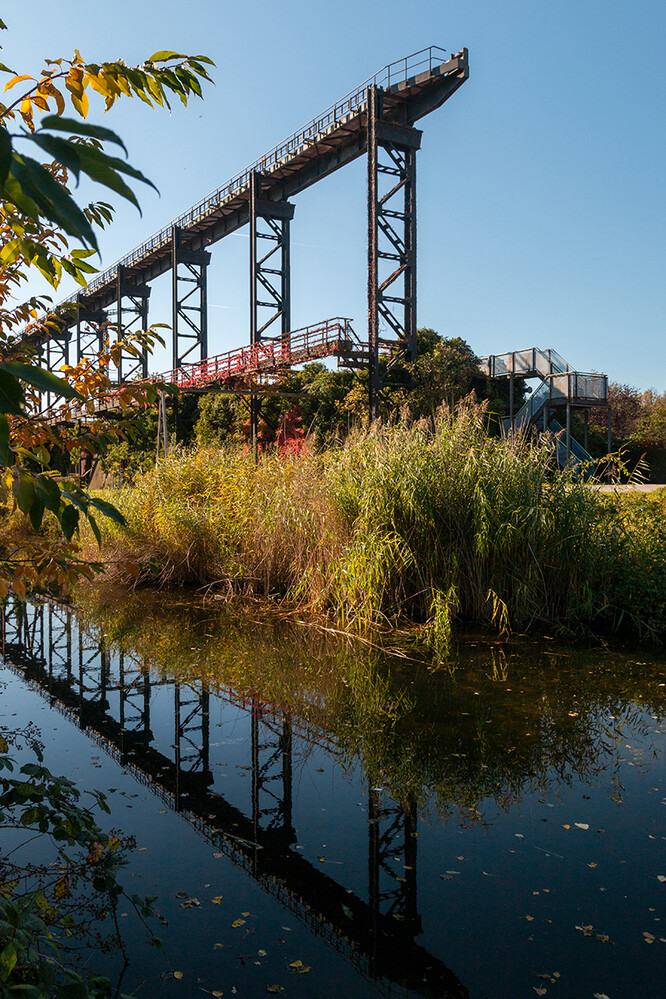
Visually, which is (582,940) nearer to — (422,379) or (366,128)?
(422,379)

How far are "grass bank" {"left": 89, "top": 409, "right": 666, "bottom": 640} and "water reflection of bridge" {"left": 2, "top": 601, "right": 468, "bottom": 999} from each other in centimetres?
159

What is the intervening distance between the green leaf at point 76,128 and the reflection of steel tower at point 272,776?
10.2 feet

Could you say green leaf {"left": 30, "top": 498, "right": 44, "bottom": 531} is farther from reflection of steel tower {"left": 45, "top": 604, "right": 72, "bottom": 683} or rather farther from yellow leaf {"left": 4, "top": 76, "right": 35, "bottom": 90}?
reflection of steel tower {"left": 45, "top": 604, "right": 72, "bottom": 683}

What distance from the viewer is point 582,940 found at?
2498 millimetres

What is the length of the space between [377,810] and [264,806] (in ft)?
1.88

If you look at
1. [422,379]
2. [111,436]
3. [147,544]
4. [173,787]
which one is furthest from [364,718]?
[422,379]

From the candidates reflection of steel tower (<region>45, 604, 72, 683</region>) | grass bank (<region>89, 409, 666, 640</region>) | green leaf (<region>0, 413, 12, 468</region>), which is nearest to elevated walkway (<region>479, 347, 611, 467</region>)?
grass bank (<region>89, 409, 666, 640</region>)

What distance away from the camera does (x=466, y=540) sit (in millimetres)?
7473

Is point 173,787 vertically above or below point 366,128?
below

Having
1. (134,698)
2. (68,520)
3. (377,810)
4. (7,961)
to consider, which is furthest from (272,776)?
(68,520)

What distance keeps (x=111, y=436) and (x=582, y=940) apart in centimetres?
246

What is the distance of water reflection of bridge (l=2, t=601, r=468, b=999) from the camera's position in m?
2.52

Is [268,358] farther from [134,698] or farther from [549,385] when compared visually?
[134,698]

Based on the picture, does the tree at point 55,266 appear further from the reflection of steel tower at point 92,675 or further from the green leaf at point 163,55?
the reflection of steel tower at point 92,675
